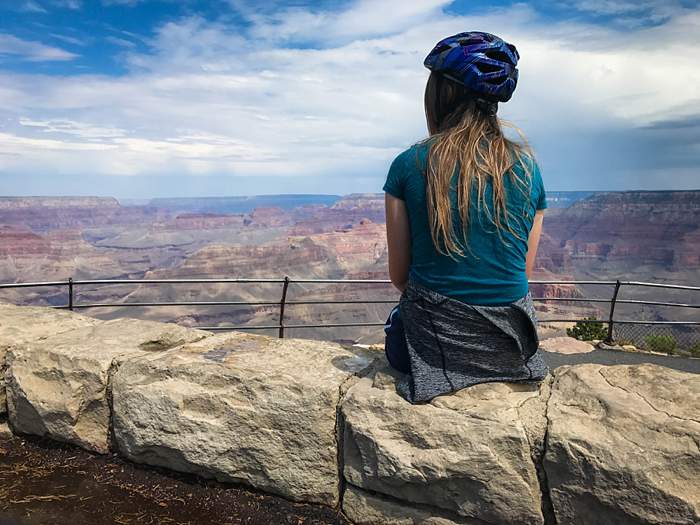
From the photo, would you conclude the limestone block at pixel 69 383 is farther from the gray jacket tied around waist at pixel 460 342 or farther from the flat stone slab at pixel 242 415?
the gray jacket tied around waist at pixel 460 342

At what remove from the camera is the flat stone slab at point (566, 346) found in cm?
778

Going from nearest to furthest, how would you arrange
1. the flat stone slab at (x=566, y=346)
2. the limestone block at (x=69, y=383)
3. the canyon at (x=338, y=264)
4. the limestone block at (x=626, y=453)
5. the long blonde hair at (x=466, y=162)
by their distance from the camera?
1. the limestone block at (x=626, y=453)
2. the long blonde hair at (x=466, y=162)
3. the limestone block at (x=69, y=383)
4. the flat stone slab at (x=566, y=346)
5. the canyon at (x=338, y=264)

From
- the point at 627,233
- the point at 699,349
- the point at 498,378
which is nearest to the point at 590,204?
the point at 627,233

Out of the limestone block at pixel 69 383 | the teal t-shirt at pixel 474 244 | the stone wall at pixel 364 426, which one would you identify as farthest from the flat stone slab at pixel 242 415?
the teal t-shirt at pixel 474 244

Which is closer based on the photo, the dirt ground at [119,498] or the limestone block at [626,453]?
the limestone block at [626,453]

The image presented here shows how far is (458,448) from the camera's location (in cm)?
215

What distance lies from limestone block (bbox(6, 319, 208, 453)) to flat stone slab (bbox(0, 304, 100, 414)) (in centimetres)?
11

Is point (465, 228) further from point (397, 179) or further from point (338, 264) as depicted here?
point (338, 264)

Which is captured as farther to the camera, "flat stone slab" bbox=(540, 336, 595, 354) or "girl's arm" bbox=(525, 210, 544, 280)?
"flat stone slab" bbox=(540, 336, 595, 354)

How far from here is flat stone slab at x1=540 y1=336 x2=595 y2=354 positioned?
7781mm

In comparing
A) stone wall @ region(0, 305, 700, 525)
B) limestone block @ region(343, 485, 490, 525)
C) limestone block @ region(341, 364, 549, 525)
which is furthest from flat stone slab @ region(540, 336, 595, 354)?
limestone block @ region(343, 485, 490, 525)

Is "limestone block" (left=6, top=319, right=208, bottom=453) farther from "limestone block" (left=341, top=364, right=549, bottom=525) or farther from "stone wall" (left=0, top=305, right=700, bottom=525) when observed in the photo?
"limestone block" (left=341, top=364, right=549, bottom=525)

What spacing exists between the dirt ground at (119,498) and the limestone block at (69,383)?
0.49 ft

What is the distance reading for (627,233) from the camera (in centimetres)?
14512
